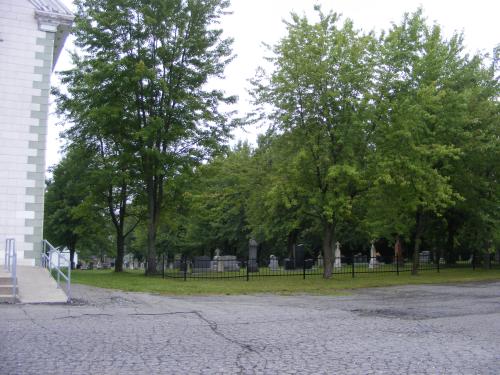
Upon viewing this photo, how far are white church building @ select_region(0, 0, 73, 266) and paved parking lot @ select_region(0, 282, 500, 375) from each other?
3.96 meters

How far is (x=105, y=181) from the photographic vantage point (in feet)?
85.4

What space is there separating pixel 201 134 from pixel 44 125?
39.8 feet

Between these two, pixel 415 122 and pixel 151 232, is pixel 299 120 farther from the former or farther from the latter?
pixel 151 232

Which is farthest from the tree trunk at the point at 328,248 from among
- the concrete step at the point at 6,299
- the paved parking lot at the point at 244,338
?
the concrete step at the point at 6,299

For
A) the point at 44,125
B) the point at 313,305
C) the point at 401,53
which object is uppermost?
the point at 401,53

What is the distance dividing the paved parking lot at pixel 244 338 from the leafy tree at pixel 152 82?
44.5 feet

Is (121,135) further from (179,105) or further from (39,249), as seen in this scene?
(39,249)

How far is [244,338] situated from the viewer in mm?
8203

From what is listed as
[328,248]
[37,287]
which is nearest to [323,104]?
[328,248]

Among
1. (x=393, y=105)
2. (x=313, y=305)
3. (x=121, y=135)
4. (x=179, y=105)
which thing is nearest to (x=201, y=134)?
(x=179, y=105)

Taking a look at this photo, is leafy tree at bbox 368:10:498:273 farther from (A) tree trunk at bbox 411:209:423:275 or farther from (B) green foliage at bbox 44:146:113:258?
(B) green foliage at bbox 44:146:113:258

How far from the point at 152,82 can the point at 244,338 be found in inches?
757

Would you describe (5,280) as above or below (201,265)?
above

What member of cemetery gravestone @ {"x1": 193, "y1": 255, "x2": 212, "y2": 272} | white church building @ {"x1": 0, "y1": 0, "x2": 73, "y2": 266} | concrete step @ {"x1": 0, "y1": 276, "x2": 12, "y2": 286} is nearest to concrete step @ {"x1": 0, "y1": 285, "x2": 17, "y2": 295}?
concrete step @ {"x1": 0, "y1": 276, "x2": 12, "y2": 286}
